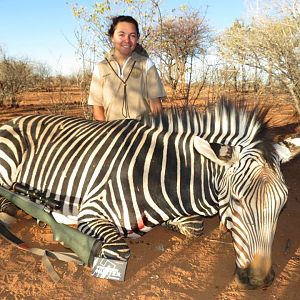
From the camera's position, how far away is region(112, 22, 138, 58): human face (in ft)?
12.7

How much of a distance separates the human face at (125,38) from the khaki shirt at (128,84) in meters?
0.12

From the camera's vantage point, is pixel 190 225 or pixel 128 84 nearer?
pixel 190 225

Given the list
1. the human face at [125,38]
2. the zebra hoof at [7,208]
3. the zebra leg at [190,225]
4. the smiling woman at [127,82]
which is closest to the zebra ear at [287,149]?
the zebra leg at [190,225]

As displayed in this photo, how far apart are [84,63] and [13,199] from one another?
486 centimetres

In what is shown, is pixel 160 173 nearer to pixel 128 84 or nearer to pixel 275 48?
pixel 128 84

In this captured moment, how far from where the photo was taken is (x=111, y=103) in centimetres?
415

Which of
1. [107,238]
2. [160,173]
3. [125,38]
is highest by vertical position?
[125,38]

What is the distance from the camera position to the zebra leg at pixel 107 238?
7.70 feet

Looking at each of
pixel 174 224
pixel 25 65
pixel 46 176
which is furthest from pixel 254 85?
pixel 25 65

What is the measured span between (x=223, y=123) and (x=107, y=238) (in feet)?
3.83

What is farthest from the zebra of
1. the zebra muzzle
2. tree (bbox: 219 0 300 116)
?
tree (bbox: 219 0 300 116)

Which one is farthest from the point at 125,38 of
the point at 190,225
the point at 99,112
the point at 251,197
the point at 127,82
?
the point at 251,197

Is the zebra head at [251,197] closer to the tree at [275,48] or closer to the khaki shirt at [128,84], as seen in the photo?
the khaki shirt at [128,84]

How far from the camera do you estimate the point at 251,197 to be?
2.00 metres
